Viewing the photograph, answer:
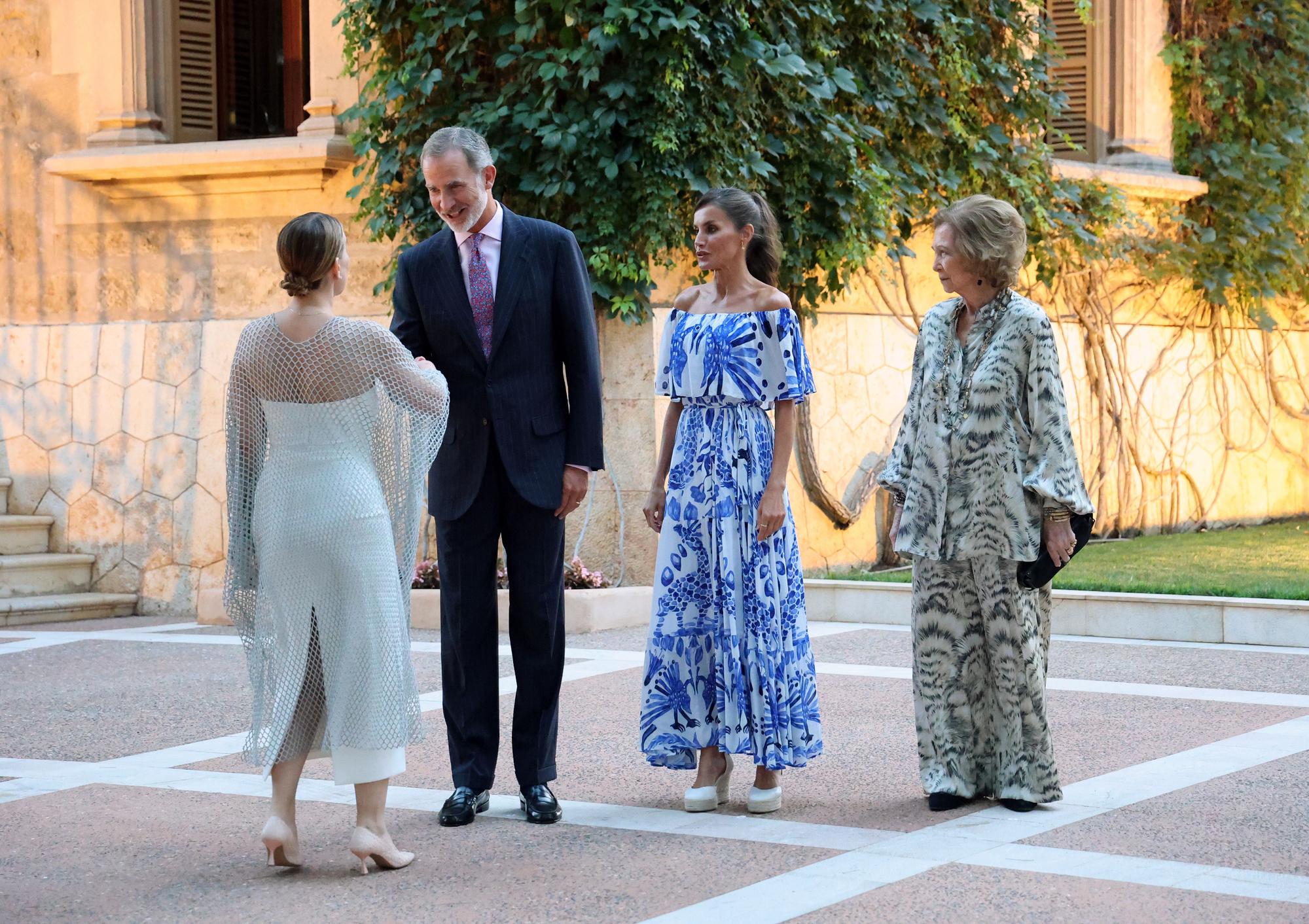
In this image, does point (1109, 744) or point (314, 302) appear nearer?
point (314, 302)

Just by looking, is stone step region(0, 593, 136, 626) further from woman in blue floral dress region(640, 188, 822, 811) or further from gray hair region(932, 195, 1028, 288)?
gray hair region(932, 195, 1028, 288)

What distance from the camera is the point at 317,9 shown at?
36.1 feet

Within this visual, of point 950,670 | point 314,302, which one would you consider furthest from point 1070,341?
point 314,302

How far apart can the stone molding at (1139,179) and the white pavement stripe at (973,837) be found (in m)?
7.76

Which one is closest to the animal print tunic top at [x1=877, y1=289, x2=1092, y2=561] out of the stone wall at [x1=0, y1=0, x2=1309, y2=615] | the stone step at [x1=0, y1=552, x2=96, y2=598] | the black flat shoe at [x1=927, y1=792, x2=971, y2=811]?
the black flat shoe at [x1=927, y1=792, x2=971, y2=811]

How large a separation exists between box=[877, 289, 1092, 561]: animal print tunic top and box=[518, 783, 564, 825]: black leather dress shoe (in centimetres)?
124

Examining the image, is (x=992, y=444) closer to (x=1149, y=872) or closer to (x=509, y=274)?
(x=1149, y=872)

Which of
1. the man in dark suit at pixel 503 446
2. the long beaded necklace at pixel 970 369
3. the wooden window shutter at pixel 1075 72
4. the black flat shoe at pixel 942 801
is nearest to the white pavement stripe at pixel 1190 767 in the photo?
the black flat shoe at pixel 942 801

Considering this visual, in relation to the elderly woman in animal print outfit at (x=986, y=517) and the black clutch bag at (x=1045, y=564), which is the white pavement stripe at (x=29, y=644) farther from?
the black clutch bag at (x=1045, y=564)

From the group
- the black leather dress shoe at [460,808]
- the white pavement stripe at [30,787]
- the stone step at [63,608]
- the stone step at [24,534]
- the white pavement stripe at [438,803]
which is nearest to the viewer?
→ the white pavement stripe at [438,803]

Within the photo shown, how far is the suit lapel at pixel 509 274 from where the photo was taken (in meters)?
5.01

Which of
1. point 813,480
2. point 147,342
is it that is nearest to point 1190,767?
point 813,480

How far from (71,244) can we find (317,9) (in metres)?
2.44

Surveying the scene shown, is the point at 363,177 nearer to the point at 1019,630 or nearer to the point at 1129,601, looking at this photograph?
the point at 1129,601
